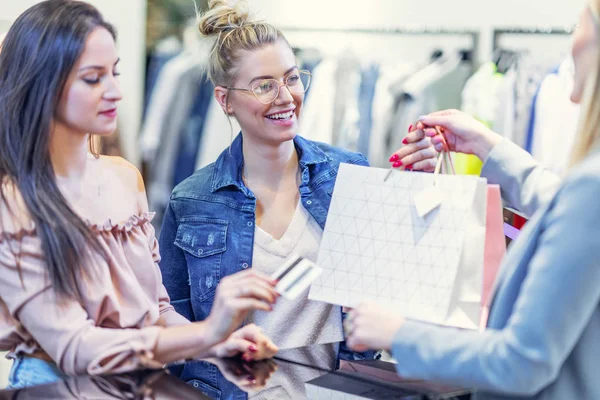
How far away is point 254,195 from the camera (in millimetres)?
2064

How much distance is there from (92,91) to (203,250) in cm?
64

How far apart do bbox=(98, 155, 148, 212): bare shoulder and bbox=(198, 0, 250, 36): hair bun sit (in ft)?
1.77

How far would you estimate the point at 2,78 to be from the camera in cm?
153

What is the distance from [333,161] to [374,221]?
57cm

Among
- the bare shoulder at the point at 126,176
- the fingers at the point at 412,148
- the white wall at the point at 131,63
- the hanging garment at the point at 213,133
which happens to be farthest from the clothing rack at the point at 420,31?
the bare shoulder at the point at 126,176

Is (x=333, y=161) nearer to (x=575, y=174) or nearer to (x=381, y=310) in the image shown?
(x=381, y=310)

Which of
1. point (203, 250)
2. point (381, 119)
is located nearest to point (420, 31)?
point (381, 119)

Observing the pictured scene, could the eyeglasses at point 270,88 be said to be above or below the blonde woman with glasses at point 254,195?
above

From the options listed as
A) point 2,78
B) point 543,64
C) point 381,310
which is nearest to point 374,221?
point 381,310

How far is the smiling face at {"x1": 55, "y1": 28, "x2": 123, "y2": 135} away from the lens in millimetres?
1504

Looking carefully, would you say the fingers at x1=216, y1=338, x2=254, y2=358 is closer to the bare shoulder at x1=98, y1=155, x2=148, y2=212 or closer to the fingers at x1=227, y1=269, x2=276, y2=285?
the fingers at x1=227, y1=269, x2=276, y2=285

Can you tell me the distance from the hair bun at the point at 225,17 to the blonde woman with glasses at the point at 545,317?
3.51ft

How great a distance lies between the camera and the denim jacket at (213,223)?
2.03m

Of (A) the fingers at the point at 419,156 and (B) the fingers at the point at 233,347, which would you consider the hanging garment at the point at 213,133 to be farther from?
(B) the fingers at the point at 233,347
